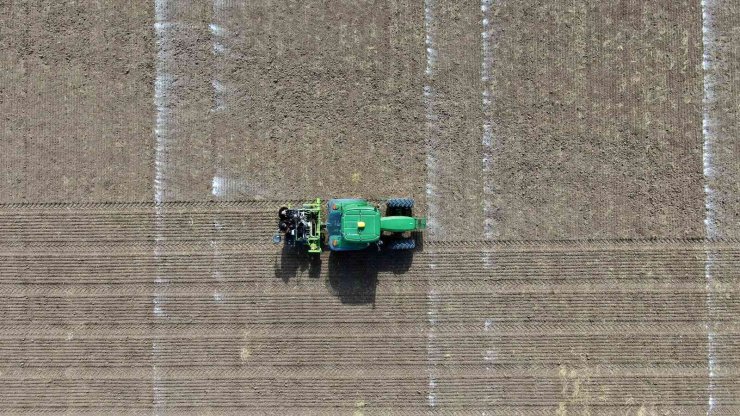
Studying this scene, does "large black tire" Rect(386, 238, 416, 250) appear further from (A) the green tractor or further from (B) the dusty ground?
(B) the dusty ground

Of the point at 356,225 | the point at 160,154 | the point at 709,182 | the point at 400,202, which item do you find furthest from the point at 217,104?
the point at 709,182

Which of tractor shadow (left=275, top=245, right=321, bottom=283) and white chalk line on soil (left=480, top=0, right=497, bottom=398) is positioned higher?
white chalk line on soil (left=480, top=0, right=497, bottom=398)

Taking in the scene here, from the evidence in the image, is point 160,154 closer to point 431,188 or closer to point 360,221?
point 360,221

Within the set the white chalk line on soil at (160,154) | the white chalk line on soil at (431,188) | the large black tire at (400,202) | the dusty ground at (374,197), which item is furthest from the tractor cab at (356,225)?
the white chalk line on soil at (160,154)

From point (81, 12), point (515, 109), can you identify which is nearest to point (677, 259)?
point (515, 109)

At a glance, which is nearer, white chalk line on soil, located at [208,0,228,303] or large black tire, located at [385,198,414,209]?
large black tire, located at [385,198,414,209]

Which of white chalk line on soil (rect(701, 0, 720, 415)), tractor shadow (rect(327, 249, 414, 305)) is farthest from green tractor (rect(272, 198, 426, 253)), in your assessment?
white chalk line on soil (rect(701, 0, 720, 415))

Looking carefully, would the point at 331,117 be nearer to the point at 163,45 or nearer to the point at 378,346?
the point at 163,45

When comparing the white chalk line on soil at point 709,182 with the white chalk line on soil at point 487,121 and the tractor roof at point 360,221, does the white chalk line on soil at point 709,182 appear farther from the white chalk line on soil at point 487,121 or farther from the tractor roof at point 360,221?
the tractor roof at point 360,221
